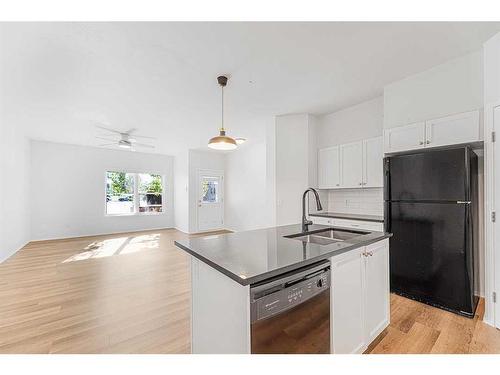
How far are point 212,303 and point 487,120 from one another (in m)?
2.88

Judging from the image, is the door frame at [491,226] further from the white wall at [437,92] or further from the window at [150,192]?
the window at [150,192]

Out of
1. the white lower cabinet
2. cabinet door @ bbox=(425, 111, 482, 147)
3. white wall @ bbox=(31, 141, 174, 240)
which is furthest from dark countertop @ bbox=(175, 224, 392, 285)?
white wall @ bbox=(31, 141, 174, 240)

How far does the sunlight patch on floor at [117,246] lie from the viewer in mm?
4535

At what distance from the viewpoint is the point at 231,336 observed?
1145 millimetres

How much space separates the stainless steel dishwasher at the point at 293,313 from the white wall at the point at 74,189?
23.4 ft

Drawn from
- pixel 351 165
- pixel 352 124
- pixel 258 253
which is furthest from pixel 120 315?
pixel 352 124

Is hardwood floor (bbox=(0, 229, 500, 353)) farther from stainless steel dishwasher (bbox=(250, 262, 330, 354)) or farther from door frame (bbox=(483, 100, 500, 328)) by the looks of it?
stainless steel dishwasher (bbox=(250, 262, 330, 354))

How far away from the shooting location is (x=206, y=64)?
247cm

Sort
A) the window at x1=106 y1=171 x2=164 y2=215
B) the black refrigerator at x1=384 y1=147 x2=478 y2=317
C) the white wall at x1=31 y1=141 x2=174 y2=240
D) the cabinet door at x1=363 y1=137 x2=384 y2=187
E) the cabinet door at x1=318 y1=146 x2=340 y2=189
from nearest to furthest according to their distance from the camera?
the black refrigerator at x1=384 y1=147 x2=478 y2=317 < the cabinet door at x1=363 y1=137 x2=384 y2=187 < the cabinet door at x1=318 y1=146 x2=340 y2=189 < the white wall at x1=31 y1=141 x2=174 y2=240 < the window at x1=106 y1=171 x2=164 y2=215

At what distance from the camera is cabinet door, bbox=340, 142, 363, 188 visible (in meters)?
3.52

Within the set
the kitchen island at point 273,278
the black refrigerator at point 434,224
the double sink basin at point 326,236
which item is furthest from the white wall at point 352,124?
the kitchen island at point 273,278

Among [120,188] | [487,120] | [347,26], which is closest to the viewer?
[347,26]
